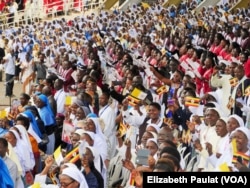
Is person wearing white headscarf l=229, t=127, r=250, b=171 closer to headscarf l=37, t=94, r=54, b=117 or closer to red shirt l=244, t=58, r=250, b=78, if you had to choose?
red shirt l=244, t=58, r=250, b=78

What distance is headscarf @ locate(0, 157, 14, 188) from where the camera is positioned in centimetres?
841

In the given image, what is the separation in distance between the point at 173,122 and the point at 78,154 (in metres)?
2.00

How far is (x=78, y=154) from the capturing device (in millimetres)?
8648

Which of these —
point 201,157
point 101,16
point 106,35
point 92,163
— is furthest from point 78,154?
point 101,16

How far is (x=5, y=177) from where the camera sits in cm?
844

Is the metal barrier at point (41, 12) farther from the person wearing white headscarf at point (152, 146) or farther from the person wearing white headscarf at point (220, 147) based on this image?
the person wearing white headscarf at point (152, 146)

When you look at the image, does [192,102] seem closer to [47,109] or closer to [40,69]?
[47,109]

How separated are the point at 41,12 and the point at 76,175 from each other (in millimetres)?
31256

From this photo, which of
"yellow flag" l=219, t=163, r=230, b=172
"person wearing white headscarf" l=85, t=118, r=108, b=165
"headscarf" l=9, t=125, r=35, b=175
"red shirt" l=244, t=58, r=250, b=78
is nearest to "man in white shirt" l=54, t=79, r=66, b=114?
"red shirt" l=244, t=58, r=250, b=78

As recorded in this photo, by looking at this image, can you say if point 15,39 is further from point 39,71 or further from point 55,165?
point 55,165

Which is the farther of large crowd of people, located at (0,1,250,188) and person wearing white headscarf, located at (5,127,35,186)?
person wearing white headscarf, located at (5,127,35,186)

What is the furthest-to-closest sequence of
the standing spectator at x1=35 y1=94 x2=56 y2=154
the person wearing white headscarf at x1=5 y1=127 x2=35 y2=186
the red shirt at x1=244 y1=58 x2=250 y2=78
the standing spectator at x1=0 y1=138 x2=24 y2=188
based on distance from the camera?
the red shirt at x1=244 y1=58 x2=250 y2=78 → the standing spectator at x1=35 y1=94 x2=56 y2=154 → the person wearing white headscarf at x1=5 y1=127 x2=35 y2=186 → the standing spectator at x1=0 y1=138 x2=24 y2=188

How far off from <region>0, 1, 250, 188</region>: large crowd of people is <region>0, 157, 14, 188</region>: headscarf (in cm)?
1

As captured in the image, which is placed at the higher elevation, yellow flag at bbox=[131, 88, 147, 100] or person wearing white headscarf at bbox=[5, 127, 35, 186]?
yellow flag at bbox=[131, 88, 147, 100]
